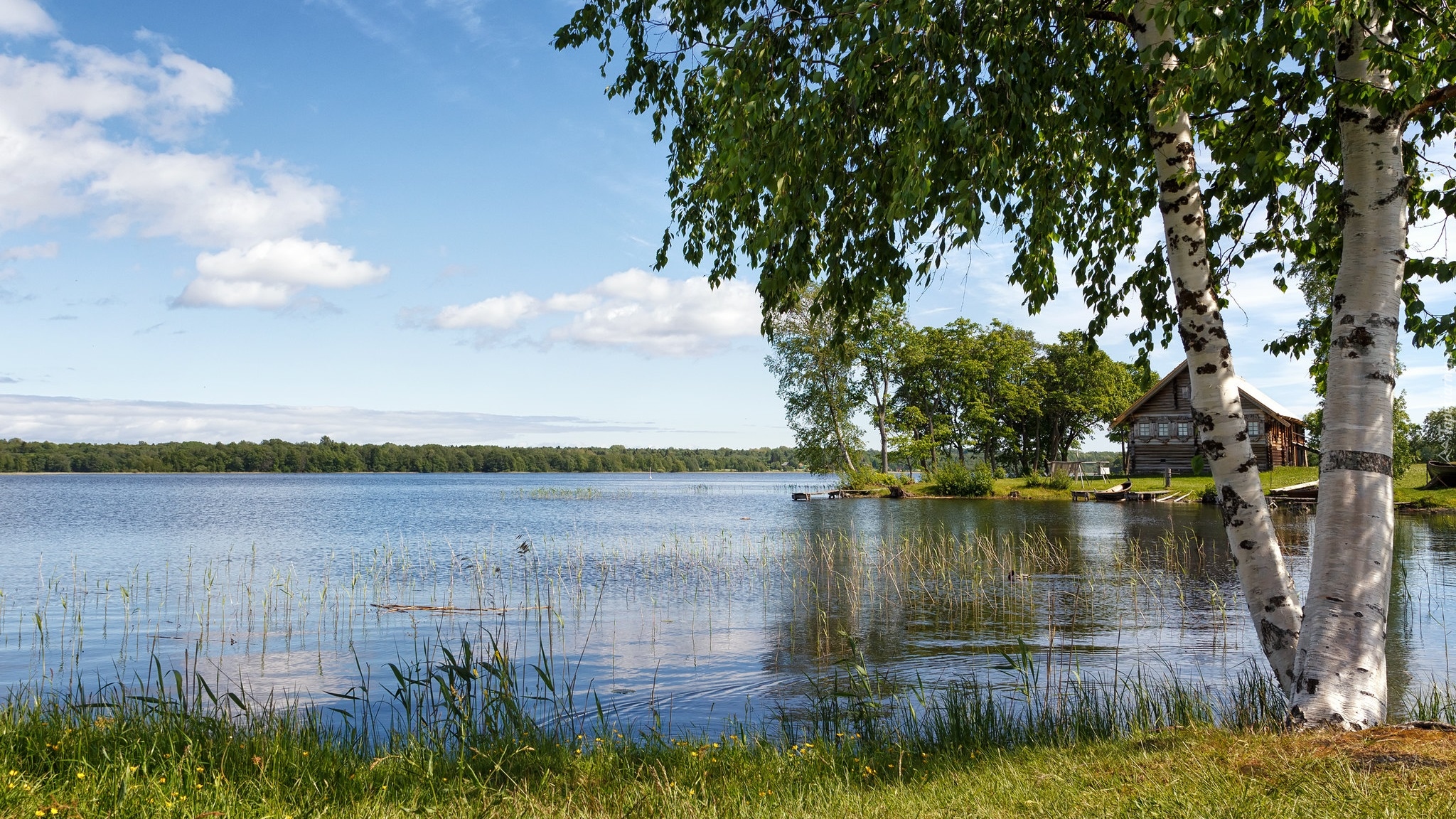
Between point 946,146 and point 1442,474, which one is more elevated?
point 946,146

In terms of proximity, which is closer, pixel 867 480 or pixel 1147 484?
pixel 1147 484

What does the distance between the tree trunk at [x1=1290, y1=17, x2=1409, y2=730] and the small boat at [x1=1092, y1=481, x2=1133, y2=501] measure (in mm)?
43433

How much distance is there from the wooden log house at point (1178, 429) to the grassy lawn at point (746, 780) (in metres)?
52.1

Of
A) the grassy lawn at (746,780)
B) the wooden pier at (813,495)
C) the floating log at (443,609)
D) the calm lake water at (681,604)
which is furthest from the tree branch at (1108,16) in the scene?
the wooden pier at (813,495)

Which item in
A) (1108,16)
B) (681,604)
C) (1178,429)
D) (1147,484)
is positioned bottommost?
(681,604)

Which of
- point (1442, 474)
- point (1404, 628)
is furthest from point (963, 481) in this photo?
point (1404, 628)

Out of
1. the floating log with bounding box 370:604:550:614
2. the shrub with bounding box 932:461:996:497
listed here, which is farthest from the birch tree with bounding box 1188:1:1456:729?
the shrub with bounding box 932:461:996:497

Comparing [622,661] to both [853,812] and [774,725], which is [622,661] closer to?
[774,725]

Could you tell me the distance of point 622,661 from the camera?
12375 millimetres

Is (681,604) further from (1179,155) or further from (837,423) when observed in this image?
(837,423)

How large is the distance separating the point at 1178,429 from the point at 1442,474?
16200mm

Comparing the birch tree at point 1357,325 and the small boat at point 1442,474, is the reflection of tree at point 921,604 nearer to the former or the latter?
the birch tree at point 1357,325

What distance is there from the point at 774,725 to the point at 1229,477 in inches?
189

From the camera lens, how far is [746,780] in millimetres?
5902
